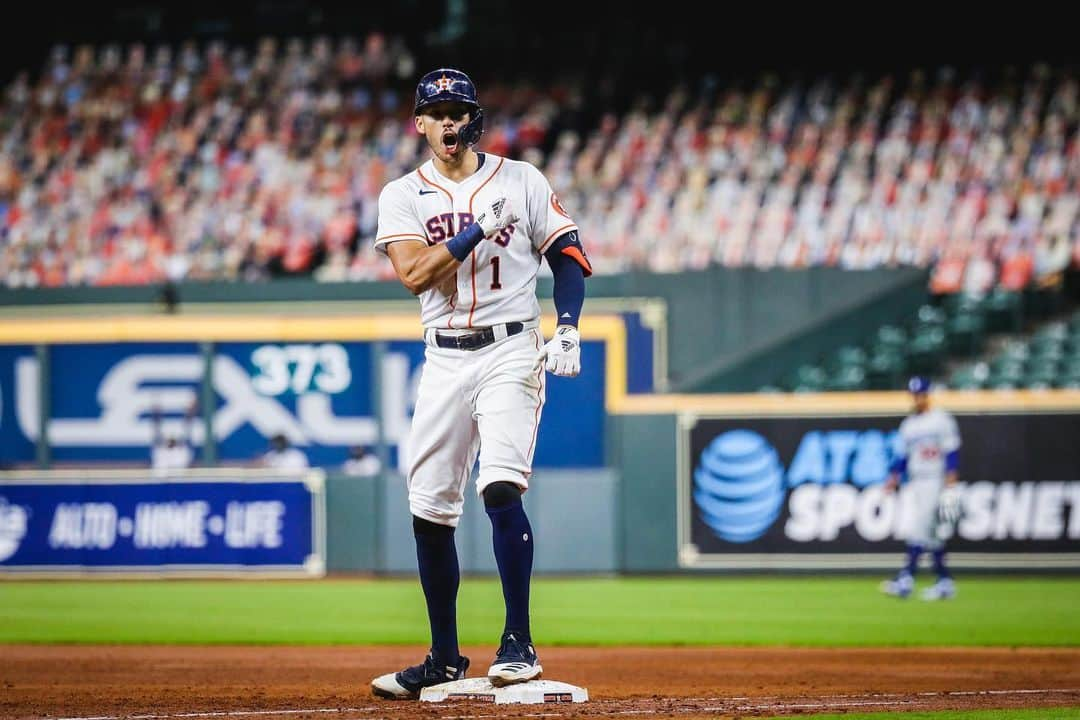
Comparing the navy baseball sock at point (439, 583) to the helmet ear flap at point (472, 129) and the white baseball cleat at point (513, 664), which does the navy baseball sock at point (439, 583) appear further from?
the helmet ear flap at point (472, 129)

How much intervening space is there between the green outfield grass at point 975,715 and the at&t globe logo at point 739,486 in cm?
870

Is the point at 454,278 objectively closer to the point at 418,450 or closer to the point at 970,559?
the point at 418,450

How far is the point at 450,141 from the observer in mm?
5734

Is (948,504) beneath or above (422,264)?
beneath

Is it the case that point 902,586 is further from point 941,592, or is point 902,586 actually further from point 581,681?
point 581,681

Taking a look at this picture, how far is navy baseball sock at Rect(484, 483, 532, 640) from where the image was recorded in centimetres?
566

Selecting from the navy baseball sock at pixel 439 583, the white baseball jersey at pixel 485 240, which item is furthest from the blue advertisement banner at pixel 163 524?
the white baseball jersey at pixel 485 240

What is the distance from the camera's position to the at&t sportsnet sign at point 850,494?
14047mm

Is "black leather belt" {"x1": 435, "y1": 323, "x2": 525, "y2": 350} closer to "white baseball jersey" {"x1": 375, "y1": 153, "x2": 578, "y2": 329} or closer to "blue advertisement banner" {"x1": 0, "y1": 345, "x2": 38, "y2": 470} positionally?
"white baseball jersey" {"x1": 375, "y1": 153, "x2": 578, "y2": 329}

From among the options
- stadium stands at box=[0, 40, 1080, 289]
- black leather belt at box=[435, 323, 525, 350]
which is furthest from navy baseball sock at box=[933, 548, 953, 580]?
black leather belt at box=[435, 323, 525, 350]

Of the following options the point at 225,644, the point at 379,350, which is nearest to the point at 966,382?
the point at 379,350

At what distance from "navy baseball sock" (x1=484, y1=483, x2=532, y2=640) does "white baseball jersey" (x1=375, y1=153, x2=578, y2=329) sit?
25.4 inches

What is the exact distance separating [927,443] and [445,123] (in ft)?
26.4

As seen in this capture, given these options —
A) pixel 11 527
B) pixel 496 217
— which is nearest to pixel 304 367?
pixel 11 527
